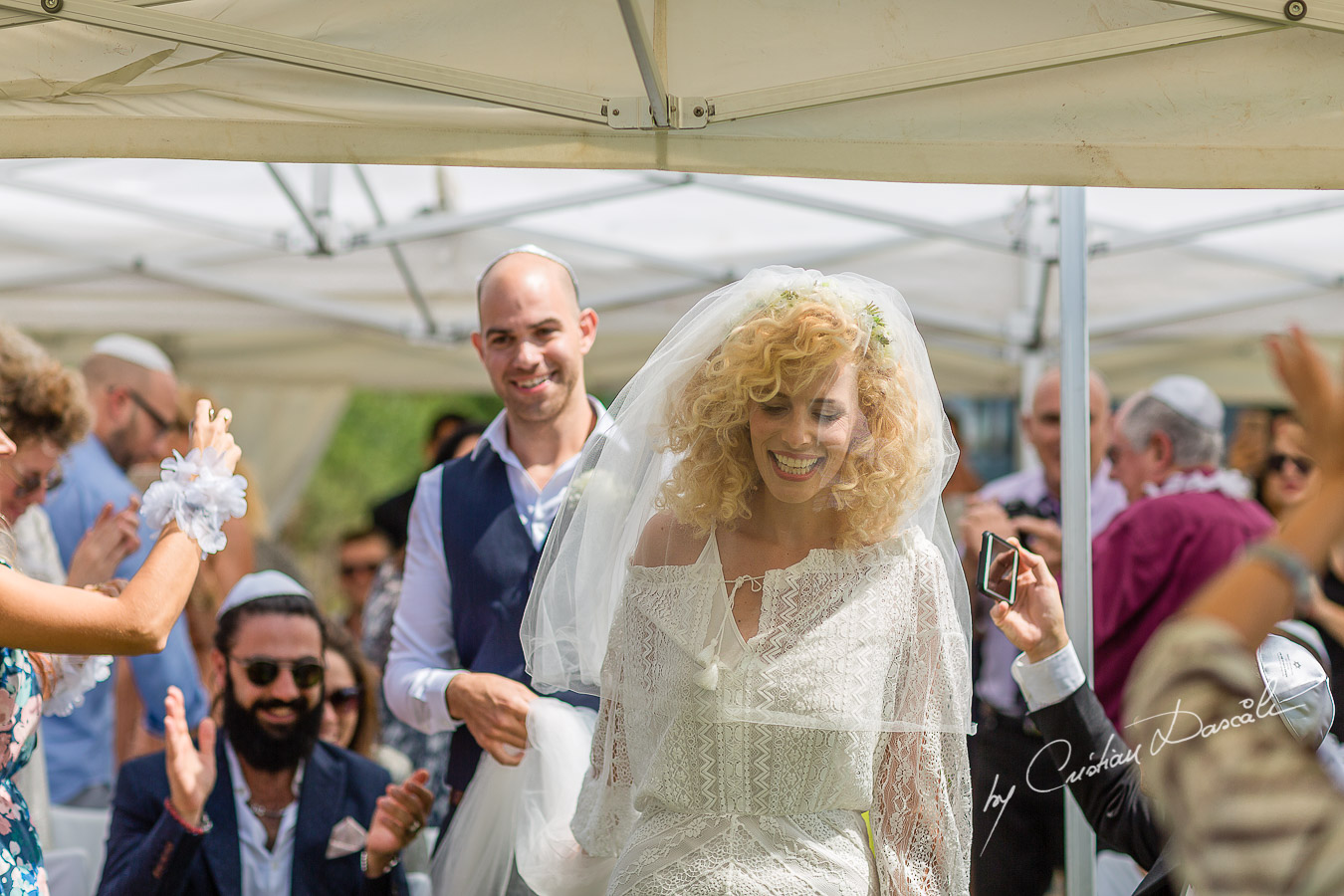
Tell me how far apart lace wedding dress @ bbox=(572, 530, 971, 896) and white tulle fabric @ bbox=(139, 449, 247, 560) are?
84cm

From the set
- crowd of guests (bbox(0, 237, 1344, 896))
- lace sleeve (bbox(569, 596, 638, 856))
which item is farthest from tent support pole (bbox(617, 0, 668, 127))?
lace sleeve (bbox(569, 596, 638, 856))

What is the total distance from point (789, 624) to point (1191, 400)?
2.84m

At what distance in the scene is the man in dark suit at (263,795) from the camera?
300cm

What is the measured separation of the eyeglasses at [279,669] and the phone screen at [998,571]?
192 cm

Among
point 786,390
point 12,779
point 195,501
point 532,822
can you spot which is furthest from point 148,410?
point 786,390

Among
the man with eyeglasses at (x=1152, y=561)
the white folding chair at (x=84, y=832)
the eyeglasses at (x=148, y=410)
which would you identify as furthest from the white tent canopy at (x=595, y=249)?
the white folding chair at (x=84, y=832)

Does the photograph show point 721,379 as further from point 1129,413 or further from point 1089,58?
point 1129,413

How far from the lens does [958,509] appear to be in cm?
628

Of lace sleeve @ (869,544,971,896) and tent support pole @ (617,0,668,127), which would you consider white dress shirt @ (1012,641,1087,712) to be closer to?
lace sleeve @ (869,544,971,896)

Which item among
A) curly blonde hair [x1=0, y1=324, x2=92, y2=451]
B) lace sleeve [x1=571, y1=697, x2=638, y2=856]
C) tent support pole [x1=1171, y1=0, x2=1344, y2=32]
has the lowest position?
lace sleeve [x1=571, y1=697, x2=638, y2=856]

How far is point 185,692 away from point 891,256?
3.23 meters

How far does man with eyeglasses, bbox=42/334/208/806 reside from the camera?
4168 millimetres

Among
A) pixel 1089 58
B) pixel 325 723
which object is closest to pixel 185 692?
pixel 325 723

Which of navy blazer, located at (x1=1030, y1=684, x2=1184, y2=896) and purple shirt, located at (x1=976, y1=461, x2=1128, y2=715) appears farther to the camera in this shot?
purple shirt, located at (x1=976, y1=461, x2=1128, y2=715)
